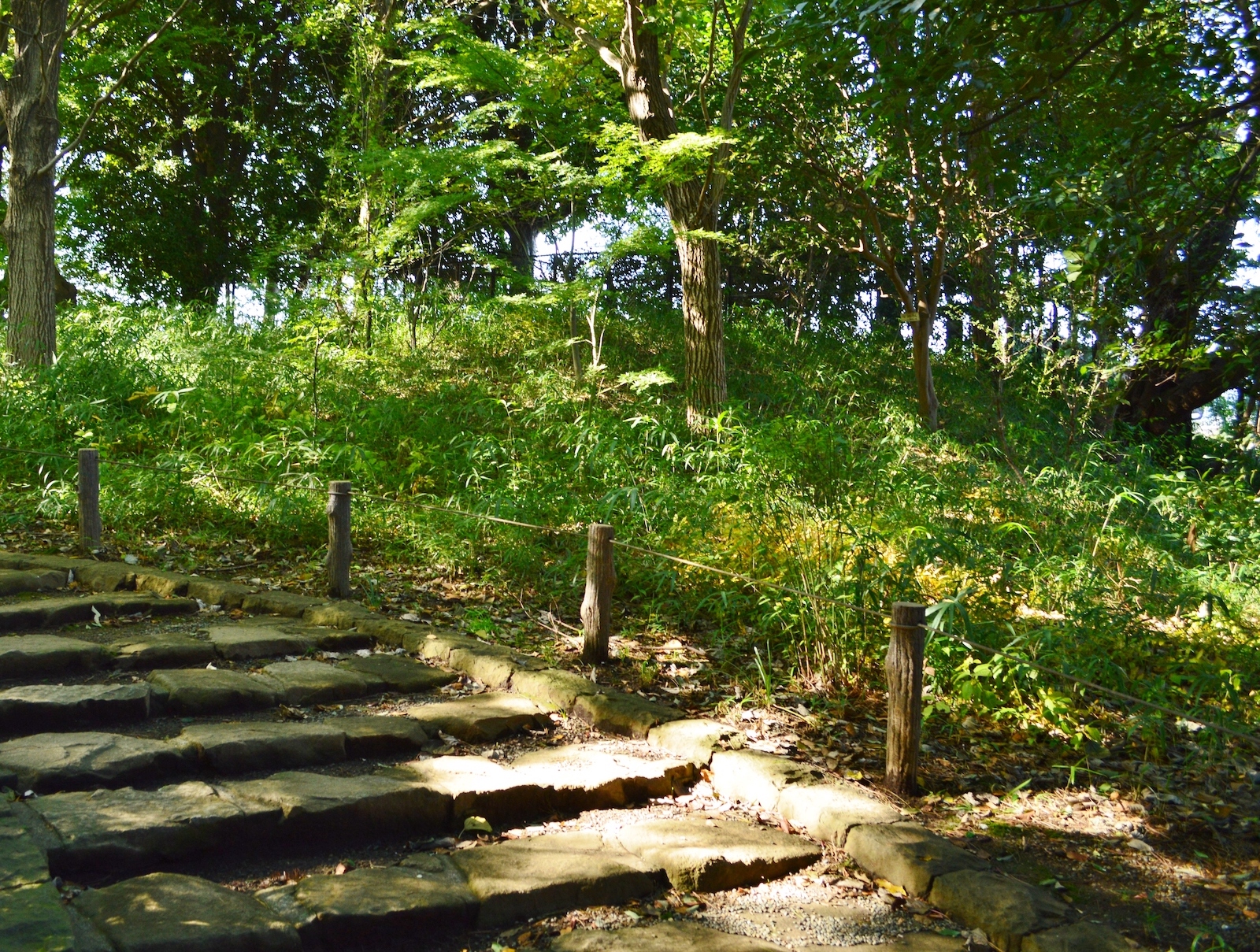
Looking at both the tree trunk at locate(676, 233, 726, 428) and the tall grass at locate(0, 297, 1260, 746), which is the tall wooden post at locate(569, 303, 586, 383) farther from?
the tree trunk at locate(676, 233, 726, 428)

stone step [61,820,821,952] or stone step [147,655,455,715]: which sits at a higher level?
stone step [147,655,455,715]

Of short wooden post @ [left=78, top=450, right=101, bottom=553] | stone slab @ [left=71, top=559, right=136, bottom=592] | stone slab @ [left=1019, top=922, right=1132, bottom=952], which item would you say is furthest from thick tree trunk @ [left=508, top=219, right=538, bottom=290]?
stone slab @ [left=1019, top=922, right=1132, bottom=952]

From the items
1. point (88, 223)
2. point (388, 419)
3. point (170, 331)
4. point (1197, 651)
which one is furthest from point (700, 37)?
point (88, 223)

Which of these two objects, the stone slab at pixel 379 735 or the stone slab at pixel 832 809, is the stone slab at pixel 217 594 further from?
the stone slab at pixel 832 809

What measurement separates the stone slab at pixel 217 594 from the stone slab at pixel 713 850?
→ 11.1 feet

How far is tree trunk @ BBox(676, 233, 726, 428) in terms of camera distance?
31.7ft

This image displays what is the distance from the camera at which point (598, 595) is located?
5188 millimetres

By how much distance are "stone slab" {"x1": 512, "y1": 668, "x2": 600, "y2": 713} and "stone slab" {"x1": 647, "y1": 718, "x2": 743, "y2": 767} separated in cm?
49

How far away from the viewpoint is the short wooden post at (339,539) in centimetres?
593

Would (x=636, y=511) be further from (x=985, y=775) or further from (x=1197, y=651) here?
(x=1197, y=651)

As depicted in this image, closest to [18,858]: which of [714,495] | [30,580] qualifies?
[30,580]

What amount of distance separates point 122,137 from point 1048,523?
687 inches

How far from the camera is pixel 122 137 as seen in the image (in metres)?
16.8

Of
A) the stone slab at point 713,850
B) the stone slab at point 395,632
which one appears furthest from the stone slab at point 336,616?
the stone slab at point 713,850
